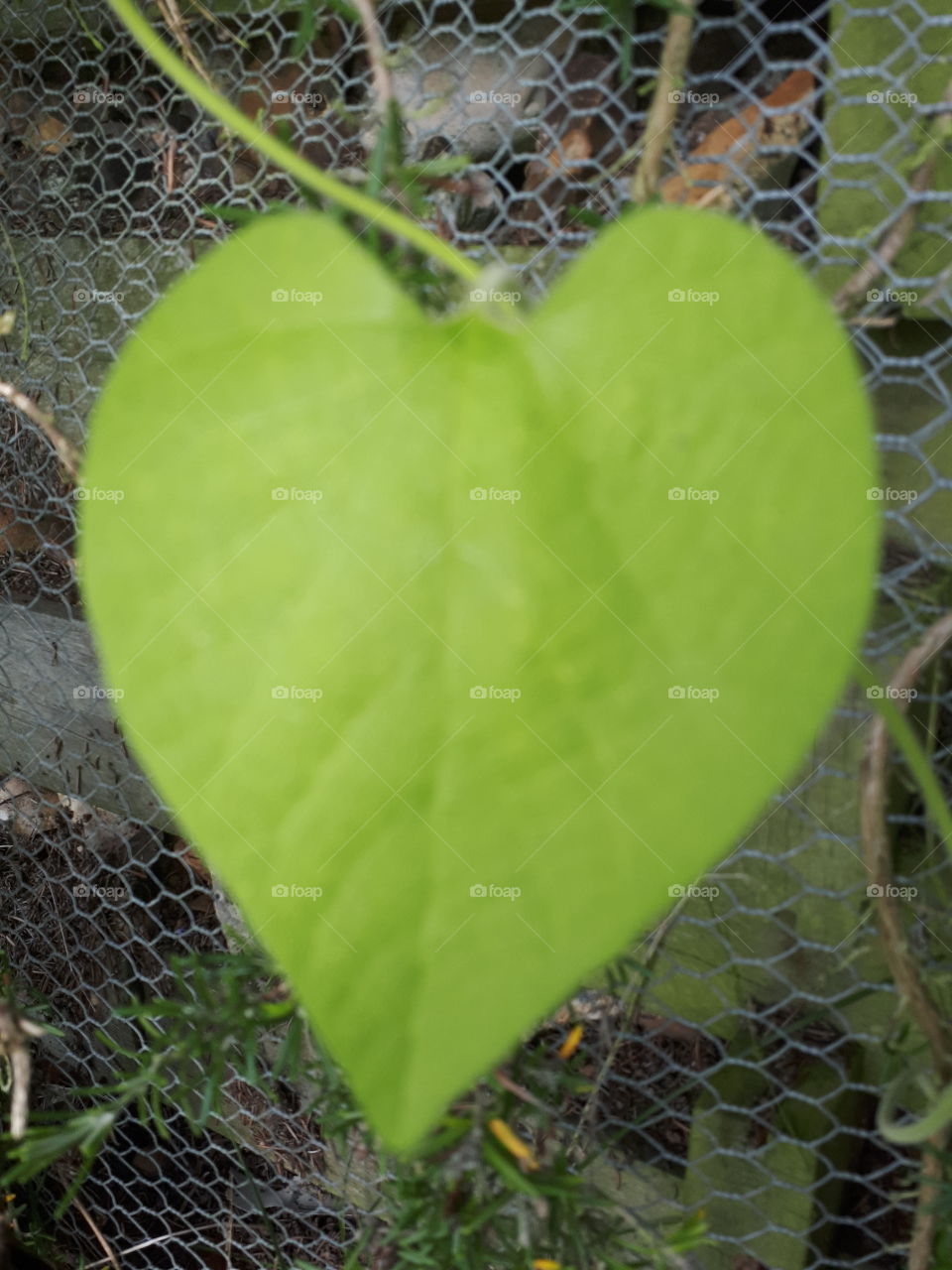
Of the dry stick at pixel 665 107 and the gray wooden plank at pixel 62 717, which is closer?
the dry stick at pixel 665 107

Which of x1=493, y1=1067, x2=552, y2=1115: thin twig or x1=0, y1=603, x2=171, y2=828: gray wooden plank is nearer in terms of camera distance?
x1=493, y1=1067, x2=552, y2=1115: thin twig

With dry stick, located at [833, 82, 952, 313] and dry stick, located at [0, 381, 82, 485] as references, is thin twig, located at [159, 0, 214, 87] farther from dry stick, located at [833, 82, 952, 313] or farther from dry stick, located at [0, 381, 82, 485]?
dry stick, located at [833, 82, 952, 313]

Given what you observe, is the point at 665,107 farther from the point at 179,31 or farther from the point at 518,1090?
the point at 518,1090

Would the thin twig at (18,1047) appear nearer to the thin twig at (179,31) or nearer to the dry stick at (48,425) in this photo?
the dry stick at (48,425)

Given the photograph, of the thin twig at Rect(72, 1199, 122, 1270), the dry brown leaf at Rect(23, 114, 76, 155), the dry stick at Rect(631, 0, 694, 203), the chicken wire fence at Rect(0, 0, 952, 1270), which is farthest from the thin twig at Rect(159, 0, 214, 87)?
the thin twig at Rect(72, 1199, 122, 1270)

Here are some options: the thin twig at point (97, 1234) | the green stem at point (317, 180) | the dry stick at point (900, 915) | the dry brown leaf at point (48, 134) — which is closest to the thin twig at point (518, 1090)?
the dry stick at point (900, 915)

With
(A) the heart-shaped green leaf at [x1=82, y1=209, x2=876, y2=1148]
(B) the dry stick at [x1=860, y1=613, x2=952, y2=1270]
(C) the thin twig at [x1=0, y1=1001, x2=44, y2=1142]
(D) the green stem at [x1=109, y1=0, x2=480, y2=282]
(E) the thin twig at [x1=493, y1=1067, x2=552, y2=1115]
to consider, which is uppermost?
(D) the green stem at [x1=109, y1=0, x2=480, y2=282]

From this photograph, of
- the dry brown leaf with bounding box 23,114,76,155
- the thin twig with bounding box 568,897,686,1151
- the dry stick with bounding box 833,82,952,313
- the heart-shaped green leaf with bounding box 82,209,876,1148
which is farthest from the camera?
the dry brown leaf with bounding box 23,114,76,155

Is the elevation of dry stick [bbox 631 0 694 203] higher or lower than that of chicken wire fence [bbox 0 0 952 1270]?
higher
